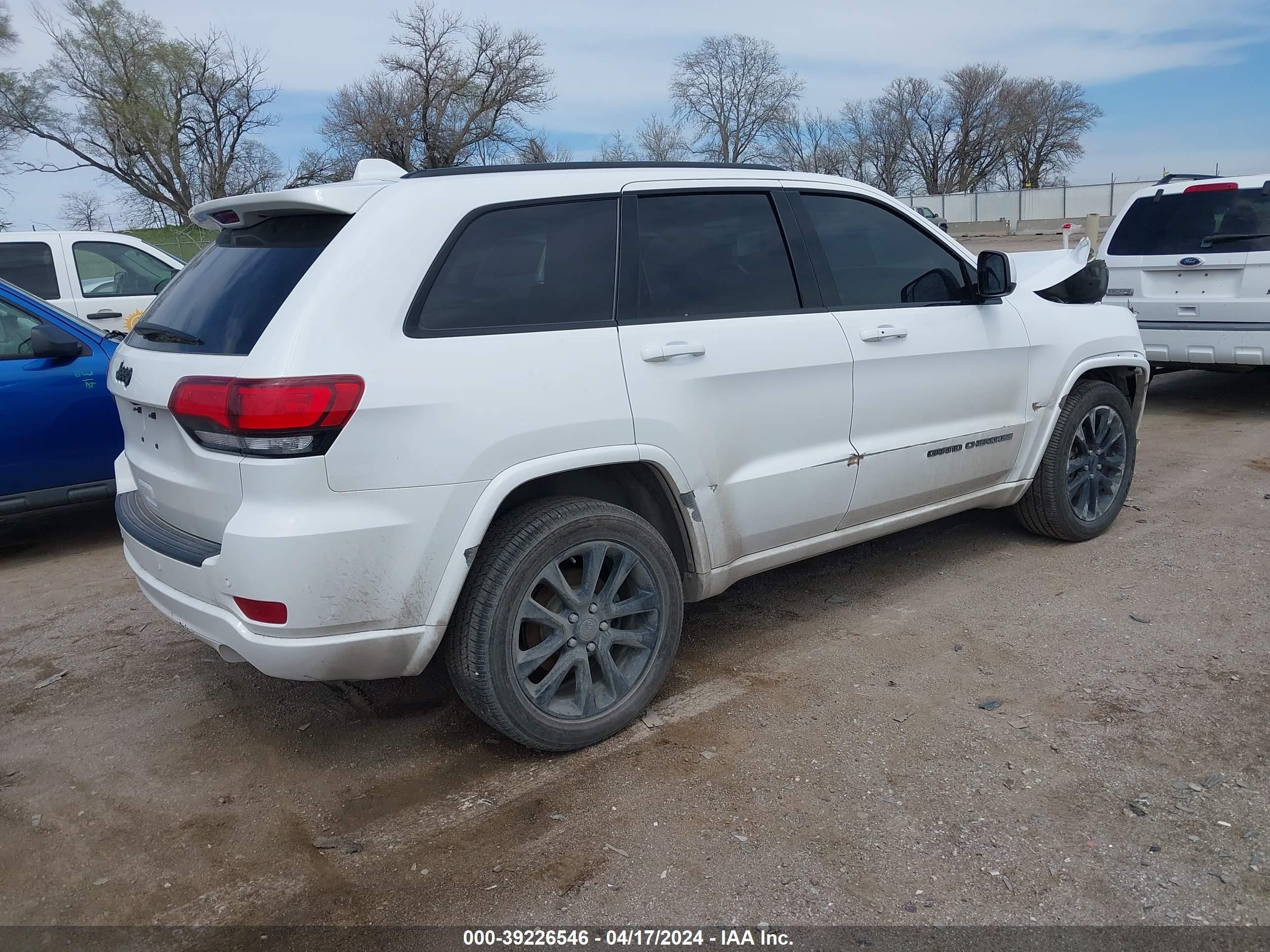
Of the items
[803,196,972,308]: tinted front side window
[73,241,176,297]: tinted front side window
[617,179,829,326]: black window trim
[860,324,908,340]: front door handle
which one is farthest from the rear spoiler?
[73,241,176,297]: tinted front side window

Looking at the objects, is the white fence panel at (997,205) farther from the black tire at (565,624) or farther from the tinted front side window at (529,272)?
the black tire at (565,624)

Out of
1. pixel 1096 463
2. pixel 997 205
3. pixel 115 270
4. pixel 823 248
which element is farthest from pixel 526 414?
pixel 997 205

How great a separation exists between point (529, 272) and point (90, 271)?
7168mm

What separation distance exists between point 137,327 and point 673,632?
2193 millimetres

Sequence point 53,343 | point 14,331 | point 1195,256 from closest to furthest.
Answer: point 53,343 → point 14,331 → point 1195,256

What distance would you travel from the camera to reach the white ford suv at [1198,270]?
7660mm

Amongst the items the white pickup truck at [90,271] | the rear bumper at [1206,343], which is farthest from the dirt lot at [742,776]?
the white pickup truck at [90,271]

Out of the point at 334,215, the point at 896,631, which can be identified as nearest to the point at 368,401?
the point at 334,215

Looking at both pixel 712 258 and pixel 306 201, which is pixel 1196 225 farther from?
pixel 306 201

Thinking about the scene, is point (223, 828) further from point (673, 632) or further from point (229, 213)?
point (229, 213)

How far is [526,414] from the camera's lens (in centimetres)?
302

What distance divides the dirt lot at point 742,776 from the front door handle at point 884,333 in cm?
121

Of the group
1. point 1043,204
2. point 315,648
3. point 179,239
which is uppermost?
point 179,239

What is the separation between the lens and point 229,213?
132 inches
